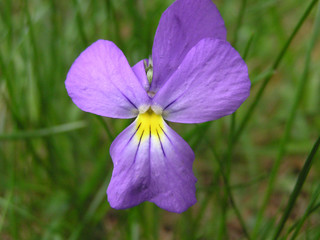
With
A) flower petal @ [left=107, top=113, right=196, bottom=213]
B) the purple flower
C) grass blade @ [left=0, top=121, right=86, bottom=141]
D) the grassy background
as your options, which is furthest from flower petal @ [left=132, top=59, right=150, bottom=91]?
grass blade @ [left=0, top=121, right=86, bottom=141]

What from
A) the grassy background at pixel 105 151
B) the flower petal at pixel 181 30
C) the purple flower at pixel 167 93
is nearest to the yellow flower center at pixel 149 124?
the purple flower at pixel 167 93

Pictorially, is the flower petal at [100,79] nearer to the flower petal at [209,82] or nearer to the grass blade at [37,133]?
the flower petal at [209,82]

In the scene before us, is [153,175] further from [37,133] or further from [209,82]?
[37,133]

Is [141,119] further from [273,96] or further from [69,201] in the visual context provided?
[273,96]

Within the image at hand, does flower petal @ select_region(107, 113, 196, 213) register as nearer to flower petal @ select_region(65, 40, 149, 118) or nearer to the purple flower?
the purple flower

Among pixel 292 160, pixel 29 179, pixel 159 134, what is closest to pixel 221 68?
pixel 159 134

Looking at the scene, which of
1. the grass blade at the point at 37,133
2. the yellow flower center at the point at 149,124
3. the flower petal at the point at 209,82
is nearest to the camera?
the flower petal at the point at 209,82

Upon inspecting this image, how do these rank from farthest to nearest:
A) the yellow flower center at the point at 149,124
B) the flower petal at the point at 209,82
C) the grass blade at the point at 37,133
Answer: the grass blade at the point at 37,133 < the yellow flower center at the point at 149,124 < the flower petal at the point at 209,82
